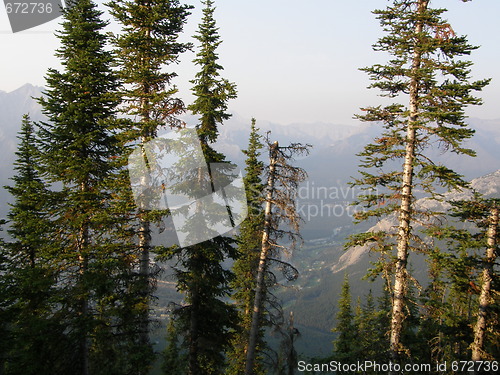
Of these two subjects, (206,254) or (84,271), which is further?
(206,254)

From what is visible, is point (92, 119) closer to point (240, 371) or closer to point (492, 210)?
point (492, 210)

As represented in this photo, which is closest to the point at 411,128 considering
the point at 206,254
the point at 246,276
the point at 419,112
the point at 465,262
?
the point at 419,112

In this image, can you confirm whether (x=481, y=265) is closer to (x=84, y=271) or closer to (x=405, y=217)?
(x=405, y=217)

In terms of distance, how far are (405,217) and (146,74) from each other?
11.7 metres

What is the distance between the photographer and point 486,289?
11359 millimetres

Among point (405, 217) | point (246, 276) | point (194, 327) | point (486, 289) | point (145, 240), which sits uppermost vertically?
point (405, 217)

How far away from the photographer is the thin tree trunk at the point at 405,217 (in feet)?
35.4

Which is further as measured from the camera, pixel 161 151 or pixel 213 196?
pixel 213 196

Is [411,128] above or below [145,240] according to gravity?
above

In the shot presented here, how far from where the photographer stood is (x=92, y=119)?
1297 centimetres

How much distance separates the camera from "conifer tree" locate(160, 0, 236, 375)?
1430cm

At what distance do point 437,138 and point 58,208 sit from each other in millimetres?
14319

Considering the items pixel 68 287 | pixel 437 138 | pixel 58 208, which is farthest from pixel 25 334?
pixel 437 138

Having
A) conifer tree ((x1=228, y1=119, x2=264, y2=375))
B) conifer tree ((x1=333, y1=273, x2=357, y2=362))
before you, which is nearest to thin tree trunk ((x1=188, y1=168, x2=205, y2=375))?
conifer tree ((x1=228, y1=119, x2=264, y2=375))
